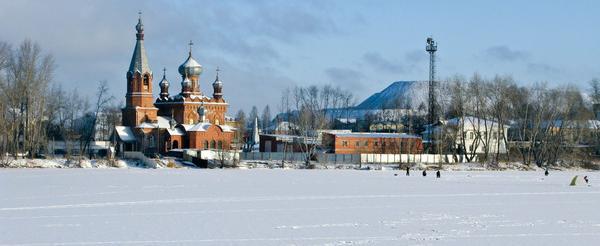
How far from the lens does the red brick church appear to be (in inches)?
2904

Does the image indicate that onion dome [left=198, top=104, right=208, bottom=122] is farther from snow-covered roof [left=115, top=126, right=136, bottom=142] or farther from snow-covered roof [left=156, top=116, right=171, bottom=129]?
snow-covered roof [left=115, top=126, right=136, bottom=142]

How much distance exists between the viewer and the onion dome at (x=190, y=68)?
82.9 metres

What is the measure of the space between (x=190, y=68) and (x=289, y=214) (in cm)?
6249

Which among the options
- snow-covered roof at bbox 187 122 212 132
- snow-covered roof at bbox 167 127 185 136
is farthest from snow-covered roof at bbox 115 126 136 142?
snow-covered roof at bbox 187 122 212 132

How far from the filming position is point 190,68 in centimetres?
8288

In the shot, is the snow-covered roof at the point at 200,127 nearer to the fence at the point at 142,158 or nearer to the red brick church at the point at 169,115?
the red brick church at the point at 169,115

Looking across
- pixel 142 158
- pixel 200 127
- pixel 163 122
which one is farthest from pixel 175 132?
pixel 142 158

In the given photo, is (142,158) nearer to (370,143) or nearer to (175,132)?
(175,132)

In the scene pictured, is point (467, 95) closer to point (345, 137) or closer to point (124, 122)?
point (345, 137)

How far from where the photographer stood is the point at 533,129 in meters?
66.5

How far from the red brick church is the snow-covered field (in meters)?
39.7

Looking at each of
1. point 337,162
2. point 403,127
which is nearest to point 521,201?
point 337,162

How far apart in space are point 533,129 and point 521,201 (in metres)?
41.3

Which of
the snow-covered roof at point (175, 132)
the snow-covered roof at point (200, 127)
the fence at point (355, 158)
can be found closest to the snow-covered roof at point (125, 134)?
the snow-covered roof at point (175, 132)
